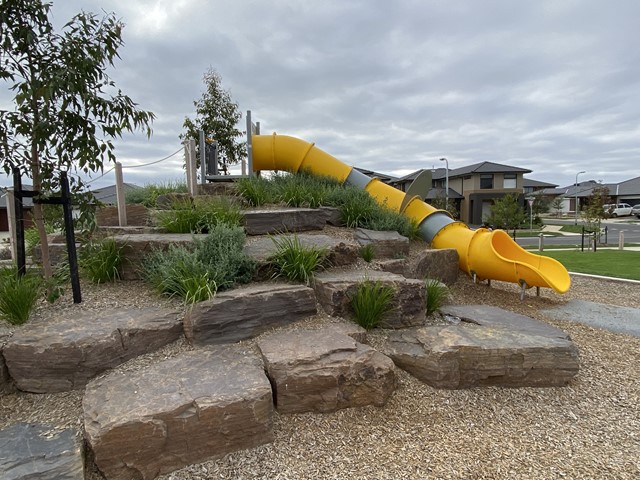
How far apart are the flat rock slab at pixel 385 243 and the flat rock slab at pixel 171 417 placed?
10.1 ft

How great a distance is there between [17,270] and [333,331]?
10.4ft

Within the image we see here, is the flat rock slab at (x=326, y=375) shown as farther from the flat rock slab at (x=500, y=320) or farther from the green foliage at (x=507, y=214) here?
the green foliage at (x=507, y=214)

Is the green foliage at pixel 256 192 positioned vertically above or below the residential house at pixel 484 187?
below

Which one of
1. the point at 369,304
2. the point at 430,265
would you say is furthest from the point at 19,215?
the point at 430,265

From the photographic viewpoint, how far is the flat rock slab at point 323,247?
4402 millimetres

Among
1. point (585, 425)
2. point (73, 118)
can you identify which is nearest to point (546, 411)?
point (585, 425)

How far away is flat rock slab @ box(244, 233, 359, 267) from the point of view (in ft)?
14.4

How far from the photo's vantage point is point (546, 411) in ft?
9.90

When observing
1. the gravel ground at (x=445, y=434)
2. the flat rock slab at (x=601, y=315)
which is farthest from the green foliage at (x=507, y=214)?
the gravel ground at (x=445, y=434)

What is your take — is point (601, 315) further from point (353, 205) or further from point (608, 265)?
point (608, 265)

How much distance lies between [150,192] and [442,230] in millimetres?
5908

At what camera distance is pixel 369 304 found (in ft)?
12.0

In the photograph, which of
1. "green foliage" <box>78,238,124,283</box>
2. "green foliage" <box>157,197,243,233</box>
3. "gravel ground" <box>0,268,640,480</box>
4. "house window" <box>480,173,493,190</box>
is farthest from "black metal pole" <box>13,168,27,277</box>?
"house window" <box>480,173,493,190</box>

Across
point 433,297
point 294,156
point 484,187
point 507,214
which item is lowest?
point 433,297
